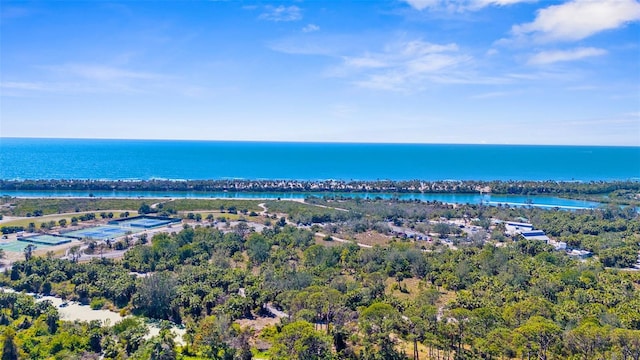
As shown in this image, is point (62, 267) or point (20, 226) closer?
point (62, 267)

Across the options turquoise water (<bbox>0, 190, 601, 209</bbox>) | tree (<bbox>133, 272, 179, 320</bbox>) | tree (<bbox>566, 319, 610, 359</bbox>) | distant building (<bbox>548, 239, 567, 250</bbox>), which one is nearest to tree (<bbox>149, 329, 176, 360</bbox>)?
tree (<bbox>133, 272, 179, 320</bbox>)

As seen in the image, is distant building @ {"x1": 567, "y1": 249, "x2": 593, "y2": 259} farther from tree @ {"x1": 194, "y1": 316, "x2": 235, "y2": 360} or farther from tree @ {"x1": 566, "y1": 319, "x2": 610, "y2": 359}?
tree @ {"x1": 194, "y1": 316, "x2": 235, "y2": 360}

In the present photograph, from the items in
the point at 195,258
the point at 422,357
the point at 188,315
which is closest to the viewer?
the point at 422,357

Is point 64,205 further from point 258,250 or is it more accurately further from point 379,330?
point 379,330

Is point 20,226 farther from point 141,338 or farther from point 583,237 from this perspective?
point 583,237

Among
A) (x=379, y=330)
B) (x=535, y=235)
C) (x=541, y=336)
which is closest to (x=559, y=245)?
(x=535, y=235)

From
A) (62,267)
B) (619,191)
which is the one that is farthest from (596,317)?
(619,191)
